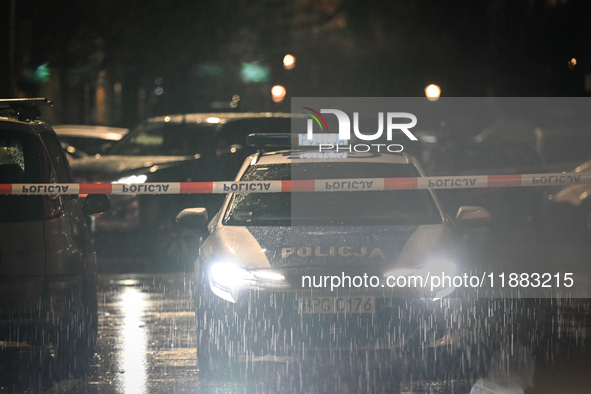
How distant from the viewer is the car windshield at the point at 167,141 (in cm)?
1352

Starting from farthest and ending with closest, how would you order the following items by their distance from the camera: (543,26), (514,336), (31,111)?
(543,26) < (514,336) < (31,111)

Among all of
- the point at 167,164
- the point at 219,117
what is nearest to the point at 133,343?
the point at 167,164

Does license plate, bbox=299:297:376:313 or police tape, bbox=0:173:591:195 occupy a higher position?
police tape, bbox=0:173:591:195

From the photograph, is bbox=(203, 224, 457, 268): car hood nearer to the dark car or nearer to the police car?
the police car

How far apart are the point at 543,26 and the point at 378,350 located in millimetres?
18303

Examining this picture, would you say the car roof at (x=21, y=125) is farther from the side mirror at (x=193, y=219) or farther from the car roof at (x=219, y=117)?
the car roof at (x=219, y=117)

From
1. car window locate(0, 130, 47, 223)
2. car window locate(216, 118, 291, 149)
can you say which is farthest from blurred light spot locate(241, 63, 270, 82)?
car window locate(0, 130, 47, 223)

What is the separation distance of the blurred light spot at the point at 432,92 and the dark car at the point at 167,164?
1533 cm

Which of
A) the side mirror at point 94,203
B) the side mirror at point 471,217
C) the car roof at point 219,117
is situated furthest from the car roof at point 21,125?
the car roof at point 219,117

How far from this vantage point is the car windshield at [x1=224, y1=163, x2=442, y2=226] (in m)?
6.68

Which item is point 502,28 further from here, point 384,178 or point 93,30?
point 384,178

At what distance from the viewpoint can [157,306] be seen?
8867 millimetres

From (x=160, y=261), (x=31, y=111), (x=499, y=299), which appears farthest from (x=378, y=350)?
(x=160, y=261)

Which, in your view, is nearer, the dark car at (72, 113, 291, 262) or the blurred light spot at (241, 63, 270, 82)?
the dark car at (72, 113, 291, 262)
